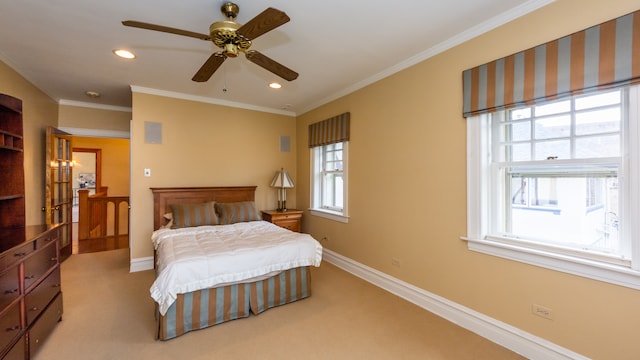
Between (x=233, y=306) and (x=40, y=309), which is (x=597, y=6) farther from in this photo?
(x=40, y=309)

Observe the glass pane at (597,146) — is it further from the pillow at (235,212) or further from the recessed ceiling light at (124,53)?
the recessed ceiling light at (124,53)

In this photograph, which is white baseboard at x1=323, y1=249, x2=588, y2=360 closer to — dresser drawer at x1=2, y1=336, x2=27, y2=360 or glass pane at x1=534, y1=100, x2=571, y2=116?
glass pane at x1=534, y1=100, x2=571, y2=116

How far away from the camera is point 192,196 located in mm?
4297

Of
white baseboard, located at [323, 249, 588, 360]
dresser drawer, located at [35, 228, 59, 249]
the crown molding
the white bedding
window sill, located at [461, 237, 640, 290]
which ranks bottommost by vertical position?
white baseboard, located at [323, 249, 588, 360]

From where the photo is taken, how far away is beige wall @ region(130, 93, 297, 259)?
401cm

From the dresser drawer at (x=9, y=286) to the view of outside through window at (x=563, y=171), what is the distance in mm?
3523

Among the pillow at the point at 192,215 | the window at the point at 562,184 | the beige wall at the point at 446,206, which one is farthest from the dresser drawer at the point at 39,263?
the window at the point at 562,184

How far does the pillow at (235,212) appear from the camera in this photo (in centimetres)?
407

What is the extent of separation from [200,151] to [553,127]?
4.32 meters

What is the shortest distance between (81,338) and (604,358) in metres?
3.77

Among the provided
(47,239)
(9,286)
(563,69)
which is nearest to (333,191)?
(563,69)

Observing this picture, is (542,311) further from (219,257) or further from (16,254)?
(16,254)

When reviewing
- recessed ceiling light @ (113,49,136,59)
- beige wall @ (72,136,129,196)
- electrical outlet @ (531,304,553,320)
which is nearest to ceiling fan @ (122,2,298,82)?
recessed ceiling light @ (113,49,136,59)

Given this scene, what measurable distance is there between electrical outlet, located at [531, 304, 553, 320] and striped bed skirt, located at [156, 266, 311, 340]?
1.97m
